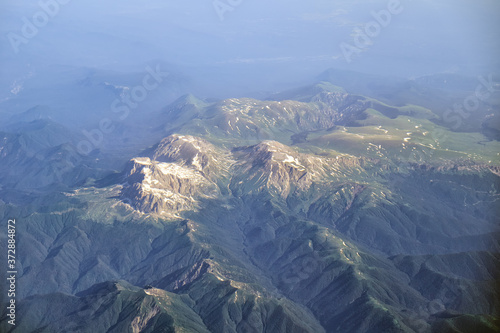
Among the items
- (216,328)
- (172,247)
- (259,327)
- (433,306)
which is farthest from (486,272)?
(172,247)

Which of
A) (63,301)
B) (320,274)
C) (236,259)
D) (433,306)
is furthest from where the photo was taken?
(236,259)

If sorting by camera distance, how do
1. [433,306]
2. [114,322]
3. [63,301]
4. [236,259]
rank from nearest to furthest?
[114,322], [63,301], [433,306], [236,259]

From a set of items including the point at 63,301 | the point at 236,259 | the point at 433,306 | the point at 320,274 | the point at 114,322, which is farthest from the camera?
the point at 236,259

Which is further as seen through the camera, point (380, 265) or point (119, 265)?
point (119, 265)

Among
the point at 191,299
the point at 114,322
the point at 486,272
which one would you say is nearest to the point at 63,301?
the point at 114,322

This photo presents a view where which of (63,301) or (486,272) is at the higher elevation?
(63,301)

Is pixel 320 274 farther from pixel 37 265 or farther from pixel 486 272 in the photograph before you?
pixel 37 265

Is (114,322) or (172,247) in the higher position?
(114,322)

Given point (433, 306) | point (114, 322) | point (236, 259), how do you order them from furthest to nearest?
point (236, 259) → point (433, 306) → point (114, 322)

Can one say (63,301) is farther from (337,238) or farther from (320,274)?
(337,238)
